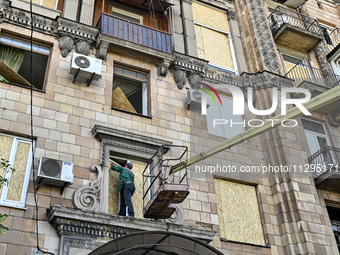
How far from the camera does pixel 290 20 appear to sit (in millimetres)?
21125

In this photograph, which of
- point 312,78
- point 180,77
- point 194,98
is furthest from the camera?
point 312,78

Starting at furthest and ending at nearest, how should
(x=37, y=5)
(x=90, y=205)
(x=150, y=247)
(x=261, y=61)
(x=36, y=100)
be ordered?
(x=261, y=61) < (x=37, y=5) < (x=36, y=100) < (x=90, y=205) < (x=150, y=247)

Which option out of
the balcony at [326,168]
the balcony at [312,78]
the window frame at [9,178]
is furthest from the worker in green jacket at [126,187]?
the balcony at [312,78]

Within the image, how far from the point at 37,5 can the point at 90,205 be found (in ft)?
24.4

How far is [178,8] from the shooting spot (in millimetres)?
17797

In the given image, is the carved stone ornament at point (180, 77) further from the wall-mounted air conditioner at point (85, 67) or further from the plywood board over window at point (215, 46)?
the wall-mounted air conditioner at point (85, 67)

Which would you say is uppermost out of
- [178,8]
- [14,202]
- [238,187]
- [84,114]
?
[178,8]

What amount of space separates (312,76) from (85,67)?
10322mm

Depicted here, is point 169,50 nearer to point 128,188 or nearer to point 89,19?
point 89,19

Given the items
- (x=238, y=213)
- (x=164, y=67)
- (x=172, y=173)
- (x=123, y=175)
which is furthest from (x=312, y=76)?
(x=123, y=175)

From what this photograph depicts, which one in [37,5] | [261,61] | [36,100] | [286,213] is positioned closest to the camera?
[36,100]

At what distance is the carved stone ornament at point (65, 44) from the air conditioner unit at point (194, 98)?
409 cm

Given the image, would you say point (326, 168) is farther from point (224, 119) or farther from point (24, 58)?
point (24, 58)

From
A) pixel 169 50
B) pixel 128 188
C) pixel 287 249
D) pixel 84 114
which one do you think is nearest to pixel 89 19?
pixel 169 50
